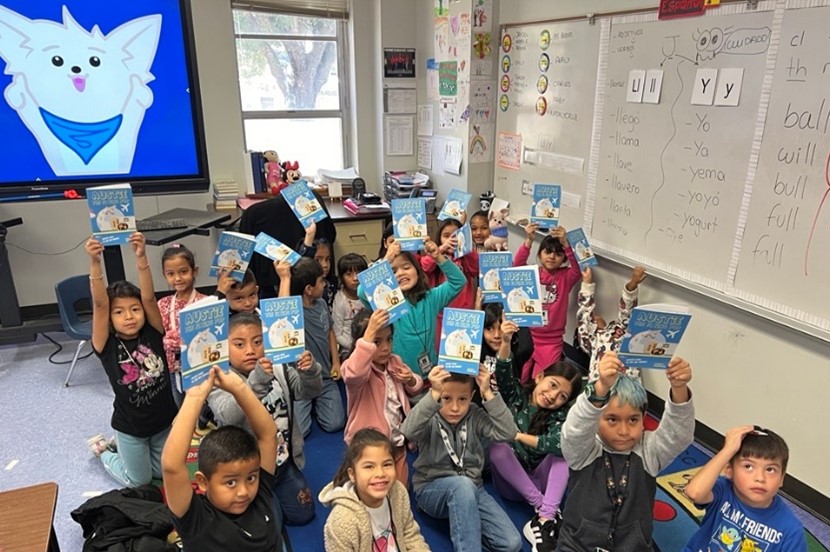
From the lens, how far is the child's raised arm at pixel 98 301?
2.29 meters

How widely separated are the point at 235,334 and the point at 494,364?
3.75 feet

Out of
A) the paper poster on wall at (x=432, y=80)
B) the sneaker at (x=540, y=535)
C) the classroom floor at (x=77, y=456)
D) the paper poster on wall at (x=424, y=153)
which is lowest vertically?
the classroom floor at (x=77, y=456)

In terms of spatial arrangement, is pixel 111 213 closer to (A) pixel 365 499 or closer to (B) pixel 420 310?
(B) pixel 420 310

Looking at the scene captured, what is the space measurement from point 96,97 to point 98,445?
242 cm

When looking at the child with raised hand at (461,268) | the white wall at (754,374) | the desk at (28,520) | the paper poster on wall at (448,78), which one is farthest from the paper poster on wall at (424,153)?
the desk at (28,520)

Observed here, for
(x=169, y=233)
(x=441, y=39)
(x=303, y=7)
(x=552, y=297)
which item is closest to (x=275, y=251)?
(x=169, y=233)

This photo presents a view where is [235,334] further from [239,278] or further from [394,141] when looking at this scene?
[394,141]

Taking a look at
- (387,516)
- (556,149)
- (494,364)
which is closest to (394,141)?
(556,149)

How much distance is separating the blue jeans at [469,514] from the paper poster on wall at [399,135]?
347cm

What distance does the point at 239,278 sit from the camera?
107 inches

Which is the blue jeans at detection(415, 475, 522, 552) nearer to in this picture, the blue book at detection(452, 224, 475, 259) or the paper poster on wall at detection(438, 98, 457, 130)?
the blue book at detection(452, 224, 475, 259)

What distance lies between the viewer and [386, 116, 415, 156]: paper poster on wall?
16.6ft

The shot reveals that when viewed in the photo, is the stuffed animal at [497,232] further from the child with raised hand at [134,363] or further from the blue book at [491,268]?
the child with raised hand at [134,363]

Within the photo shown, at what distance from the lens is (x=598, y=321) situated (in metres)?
3.37
